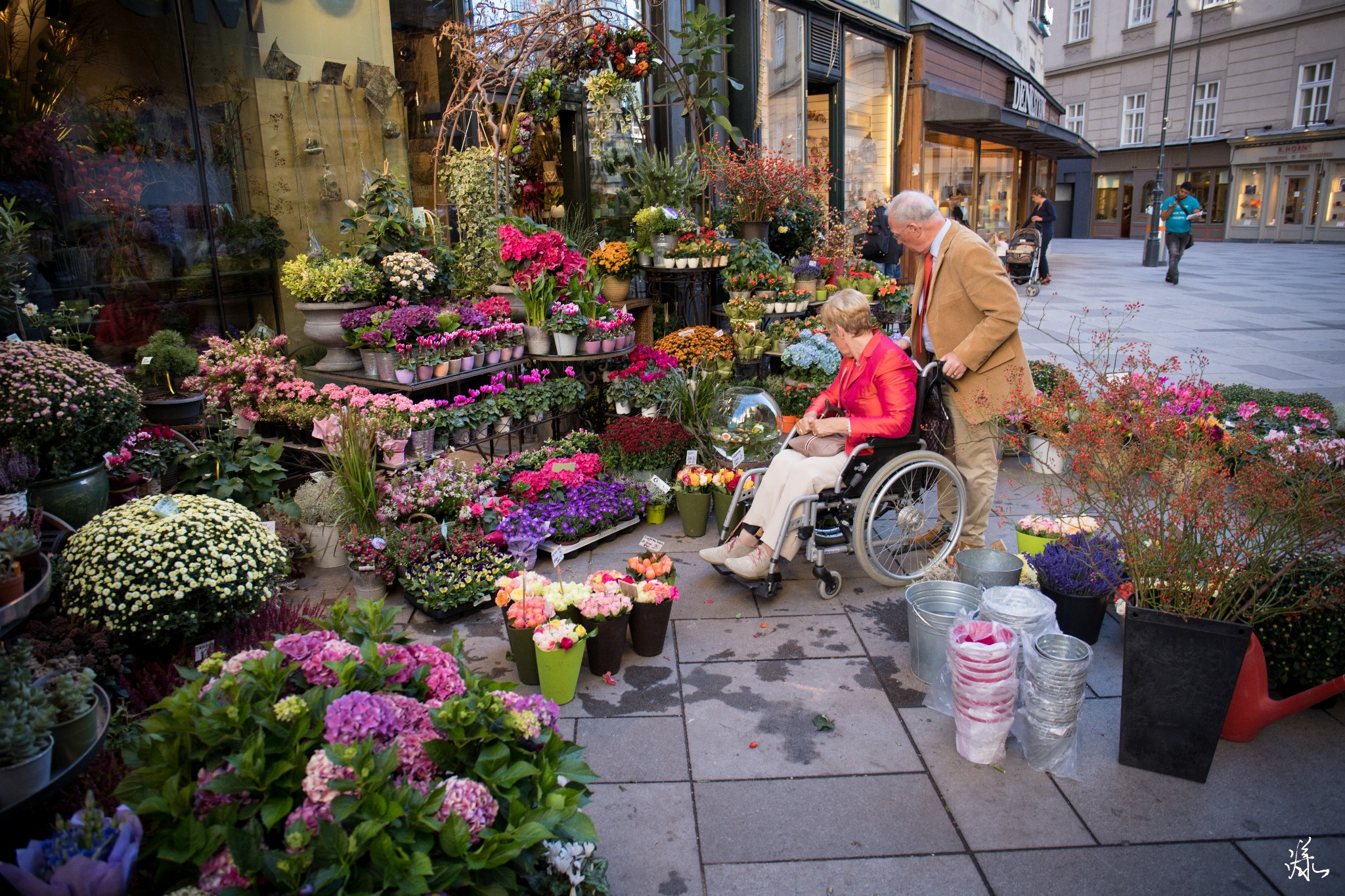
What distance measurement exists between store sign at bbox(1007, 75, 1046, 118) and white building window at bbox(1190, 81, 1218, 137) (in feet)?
38.5

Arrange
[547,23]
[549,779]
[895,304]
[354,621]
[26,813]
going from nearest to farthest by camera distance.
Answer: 1. [26,813]
2. [549,779]
3. [354,621]
4. [547,23]
5. [895,304]

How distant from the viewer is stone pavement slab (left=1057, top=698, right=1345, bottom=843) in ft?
8.66

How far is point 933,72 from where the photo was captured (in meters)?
14.3

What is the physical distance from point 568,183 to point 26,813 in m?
7.64

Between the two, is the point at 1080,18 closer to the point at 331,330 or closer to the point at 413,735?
the point at 331,330

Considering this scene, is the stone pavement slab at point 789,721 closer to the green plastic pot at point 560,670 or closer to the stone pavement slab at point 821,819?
the stone pavement slab at point 821,819

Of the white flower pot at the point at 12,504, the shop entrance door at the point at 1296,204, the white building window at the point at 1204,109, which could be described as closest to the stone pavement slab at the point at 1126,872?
the white flower pot at the point at 12,504

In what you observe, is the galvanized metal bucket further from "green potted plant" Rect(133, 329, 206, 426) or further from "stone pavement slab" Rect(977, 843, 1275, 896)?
"green potted plant" Rect(133, 329, 206, 426)

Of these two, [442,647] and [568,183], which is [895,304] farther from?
[442,647]

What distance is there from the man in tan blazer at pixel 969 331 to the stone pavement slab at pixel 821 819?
205 centimetres

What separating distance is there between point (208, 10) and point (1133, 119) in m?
35.8

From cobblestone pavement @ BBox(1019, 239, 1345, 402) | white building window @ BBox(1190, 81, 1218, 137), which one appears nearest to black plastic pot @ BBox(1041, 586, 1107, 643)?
cobblestone pavement @ BBox(1019, 239, 1345, 402)

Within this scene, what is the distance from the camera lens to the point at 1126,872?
8.11 ft

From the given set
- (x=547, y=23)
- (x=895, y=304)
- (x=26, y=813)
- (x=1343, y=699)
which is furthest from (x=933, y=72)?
(x=26, y=813)
